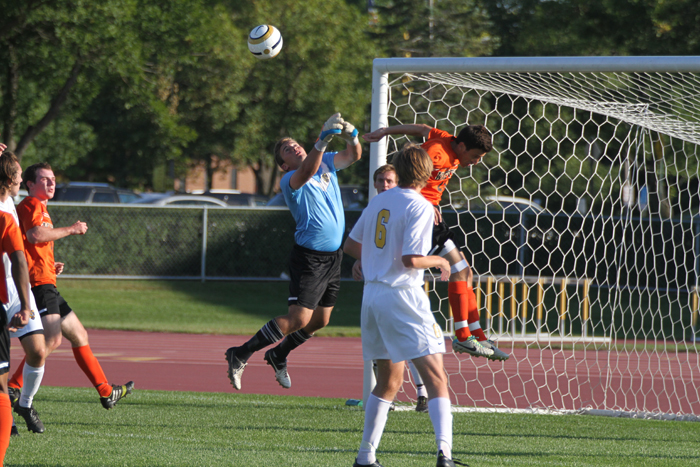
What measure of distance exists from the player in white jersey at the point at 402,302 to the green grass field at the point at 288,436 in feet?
2.69

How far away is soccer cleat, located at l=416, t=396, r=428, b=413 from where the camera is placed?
771 centimetres

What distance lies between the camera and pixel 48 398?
8.11 m

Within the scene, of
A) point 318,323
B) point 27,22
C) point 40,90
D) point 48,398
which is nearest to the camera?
point 318,323

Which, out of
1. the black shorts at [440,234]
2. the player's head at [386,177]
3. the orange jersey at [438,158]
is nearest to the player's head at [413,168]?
the orange jersey at [438,158]

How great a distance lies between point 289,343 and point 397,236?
287 centimetres

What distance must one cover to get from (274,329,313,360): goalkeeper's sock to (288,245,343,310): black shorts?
0.40 metres

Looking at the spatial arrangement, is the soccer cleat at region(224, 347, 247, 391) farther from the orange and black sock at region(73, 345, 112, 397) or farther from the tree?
the tree

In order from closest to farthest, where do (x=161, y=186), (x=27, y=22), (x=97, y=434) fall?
(x=97, y=434) → (x=27, y=22) → (x=161, y=186)

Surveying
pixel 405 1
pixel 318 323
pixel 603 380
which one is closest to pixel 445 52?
pixel 405 1

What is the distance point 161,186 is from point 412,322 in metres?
38.4

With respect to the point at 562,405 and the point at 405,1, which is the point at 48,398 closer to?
the point at 562,405

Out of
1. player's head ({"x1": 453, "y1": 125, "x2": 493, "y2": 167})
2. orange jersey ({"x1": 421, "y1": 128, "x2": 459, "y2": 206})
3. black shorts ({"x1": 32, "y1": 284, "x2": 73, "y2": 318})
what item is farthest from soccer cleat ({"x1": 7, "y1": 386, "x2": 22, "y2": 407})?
player's head ({"x1": 453, "y1": 125, "x2": 493, "y2": 167})

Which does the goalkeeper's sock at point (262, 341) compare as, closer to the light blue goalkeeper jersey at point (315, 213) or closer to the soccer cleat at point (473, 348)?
the light blue goalkeeper jersey at point (315, 213)

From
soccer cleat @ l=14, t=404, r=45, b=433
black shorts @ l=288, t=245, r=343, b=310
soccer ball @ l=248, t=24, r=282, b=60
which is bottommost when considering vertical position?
soccer cleat @ l=14, t=404, r=45, b=433
